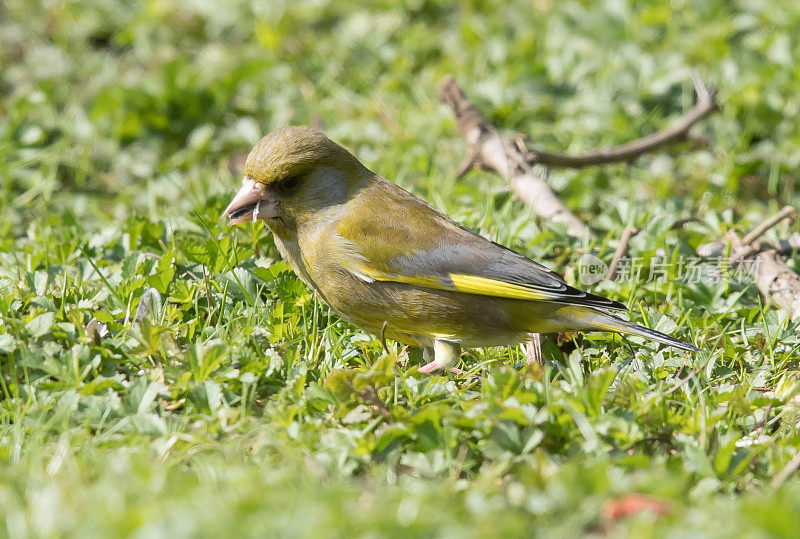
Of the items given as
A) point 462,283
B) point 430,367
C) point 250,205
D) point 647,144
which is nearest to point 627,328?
point 462,283

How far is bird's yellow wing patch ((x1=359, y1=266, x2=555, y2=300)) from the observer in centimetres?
410

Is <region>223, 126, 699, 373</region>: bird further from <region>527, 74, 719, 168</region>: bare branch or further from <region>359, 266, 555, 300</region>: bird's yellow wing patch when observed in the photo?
<region>527, 74, 719, 168</region>: bare branch

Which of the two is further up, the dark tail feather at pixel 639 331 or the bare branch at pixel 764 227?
the bare branch at pixel 764 227

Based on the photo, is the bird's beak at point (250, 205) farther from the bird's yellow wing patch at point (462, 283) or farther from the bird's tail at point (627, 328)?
the bird's tail at point (627, 328)

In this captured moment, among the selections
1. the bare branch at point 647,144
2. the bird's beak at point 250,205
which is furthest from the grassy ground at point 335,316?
the bird's beak at point 250,205

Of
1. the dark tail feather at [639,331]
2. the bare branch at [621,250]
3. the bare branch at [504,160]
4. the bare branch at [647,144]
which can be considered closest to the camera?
the dark tail feather at [639,331]

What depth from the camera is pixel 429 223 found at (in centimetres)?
432

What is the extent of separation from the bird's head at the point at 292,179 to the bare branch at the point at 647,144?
1.76 meters

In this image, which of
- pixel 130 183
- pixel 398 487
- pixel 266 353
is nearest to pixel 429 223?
pixel 266 353

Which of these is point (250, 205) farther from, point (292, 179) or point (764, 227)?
point (764, 227)

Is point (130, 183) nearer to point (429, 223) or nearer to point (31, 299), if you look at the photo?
point (31, 299)

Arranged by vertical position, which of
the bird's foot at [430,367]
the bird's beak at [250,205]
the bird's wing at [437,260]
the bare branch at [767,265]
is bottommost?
the bird's foot at [430,367]

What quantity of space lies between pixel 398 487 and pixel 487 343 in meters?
1.34

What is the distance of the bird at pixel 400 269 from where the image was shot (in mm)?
4121
